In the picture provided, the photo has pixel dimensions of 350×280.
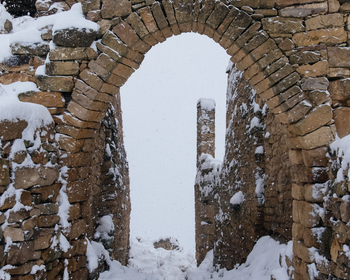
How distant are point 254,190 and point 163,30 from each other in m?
3.17

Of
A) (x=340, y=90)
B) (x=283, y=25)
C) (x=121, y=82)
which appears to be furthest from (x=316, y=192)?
(x=121, y=82)

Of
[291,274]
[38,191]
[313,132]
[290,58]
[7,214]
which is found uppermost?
[290,58]

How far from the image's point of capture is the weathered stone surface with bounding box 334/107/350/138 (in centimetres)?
285

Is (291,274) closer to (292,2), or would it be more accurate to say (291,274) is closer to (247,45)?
(247,45)

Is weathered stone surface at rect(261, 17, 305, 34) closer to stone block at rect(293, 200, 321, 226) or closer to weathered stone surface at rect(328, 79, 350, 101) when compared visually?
weathered stone surface at rect(328, 79, 350, 101)

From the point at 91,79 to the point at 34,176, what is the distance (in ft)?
4.09

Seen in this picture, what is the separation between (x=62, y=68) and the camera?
3229 mm

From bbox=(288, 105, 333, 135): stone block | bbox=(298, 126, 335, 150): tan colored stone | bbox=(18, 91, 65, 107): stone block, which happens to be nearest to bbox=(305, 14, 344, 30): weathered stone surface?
bbox=(288, 105, 333, 135): stone block

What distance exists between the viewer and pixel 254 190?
16.0 ft

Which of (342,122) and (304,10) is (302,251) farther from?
(304,10)

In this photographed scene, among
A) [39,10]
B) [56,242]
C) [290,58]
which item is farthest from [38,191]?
[290,58]

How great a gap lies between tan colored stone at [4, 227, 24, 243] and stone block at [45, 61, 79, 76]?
1755 millimetres

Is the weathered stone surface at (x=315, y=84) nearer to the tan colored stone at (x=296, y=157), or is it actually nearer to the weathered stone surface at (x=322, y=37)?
the weathered stone surface at (x=322, y=37)

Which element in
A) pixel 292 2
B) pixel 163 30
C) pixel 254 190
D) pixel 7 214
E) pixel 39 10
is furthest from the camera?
pixel 254 190
